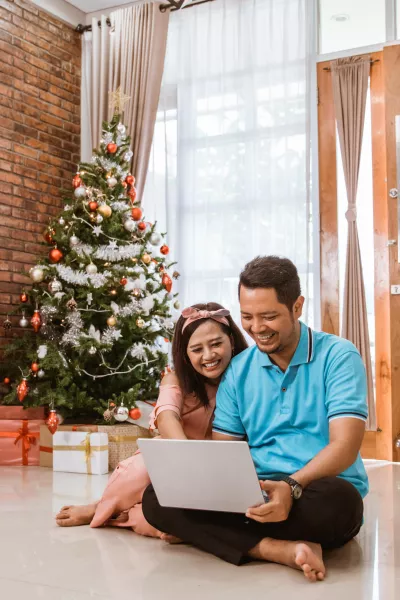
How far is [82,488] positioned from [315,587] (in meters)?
1.64

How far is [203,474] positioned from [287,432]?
295 mm

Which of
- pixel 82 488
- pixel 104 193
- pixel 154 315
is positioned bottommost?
pixel 82 488

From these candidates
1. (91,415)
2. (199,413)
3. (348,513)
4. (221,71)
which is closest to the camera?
(348,513)

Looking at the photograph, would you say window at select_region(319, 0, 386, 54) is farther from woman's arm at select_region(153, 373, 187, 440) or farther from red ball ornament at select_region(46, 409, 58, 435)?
woman's arm at select_region(153, 373, 187, 440)

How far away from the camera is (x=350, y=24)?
14.1 ft

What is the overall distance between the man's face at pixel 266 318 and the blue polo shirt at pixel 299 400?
66mm

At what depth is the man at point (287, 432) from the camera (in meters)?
1.69

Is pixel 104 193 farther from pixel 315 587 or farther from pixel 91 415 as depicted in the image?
pixel 315 587

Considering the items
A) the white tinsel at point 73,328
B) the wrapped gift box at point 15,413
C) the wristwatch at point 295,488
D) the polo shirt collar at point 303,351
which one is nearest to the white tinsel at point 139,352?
the white tinsel at point 73,328

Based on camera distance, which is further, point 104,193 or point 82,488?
point 104,193

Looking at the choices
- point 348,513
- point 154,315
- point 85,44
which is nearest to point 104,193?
point 154,315

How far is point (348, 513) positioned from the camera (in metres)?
1.74

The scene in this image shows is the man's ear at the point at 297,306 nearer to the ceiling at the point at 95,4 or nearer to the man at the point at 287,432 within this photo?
the man at the point at 287,432

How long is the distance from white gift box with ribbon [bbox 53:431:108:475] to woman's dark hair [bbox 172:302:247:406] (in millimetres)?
1416
